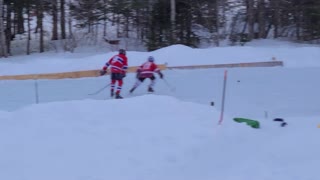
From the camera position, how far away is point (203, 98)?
14930 mm

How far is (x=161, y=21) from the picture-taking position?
3250 cm


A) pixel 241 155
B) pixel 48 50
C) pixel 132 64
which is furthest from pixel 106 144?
pixel 48 50

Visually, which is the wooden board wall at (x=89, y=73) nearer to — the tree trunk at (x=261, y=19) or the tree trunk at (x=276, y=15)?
the tree trunk at (x=261, y=19)

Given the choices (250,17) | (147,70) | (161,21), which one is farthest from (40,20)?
(147,70)

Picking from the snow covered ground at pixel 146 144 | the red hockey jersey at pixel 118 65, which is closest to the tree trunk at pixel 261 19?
the red hockey jersey at pixel 118 65

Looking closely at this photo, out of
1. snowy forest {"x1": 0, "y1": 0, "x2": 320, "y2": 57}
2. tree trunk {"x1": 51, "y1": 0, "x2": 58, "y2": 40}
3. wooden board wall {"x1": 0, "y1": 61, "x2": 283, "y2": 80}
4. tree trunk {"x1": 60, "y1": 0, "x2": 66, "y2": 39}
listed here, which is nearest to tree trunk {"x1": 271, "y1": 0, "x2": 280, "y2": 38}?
snowy forest {"x1": 0, "y1": 0, "x2": 320, "y2": 57}

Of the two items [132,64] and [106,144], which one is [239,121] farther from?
[132,64]

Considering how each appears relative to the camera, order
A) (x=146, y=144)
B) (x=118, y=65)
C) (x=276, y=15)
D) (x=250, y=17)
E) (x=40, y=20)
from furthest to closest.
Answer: (x=40, y=20) → (x=276, y=15) → (x=250, y=17) → (x=118, y=65) → (x=146, y=144)

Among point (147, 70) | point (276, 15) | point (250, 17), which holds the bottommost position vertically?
point (147, 70)

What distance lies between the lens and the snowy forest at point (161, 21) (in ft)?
104

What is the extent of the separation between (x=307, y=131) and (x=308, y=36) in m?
23.9

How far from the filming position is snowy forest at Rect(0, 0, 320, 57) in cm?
3173

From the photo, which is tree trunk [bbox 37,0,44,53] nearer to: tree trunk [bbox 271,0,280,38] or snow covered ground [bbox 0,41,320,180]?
tree trunk [bbox 271,0,280,38]

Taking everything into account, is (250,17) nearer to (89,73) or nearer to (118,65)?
(89,73)
